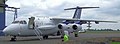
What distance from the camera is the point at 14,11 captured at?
74.7 metres

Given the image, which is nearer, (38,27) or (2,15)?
(38,27)

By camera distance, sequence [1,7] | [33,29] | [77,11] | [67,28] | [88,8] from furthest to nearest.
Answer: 1. [1,7]
2. [77,11]
3. [88,8]
4. [67,28]
5. [33,29]

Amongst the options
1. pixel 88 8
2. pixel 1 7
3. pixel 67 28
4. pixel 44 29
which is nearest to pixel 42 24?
pixel 44 29

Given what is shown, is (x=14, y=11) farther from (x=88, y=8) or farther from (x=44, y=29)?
(x=44, y=29)

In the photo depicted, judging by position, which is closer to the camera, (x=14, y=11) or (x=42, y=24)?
(x=42, y=24)

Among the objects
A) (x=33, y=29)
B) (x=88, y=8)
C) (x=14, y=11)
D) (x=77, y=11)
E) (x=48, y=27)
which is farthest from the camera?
(x=14, y=11)

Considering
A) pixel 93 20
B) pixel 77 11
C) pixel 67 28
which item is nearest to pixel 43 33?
pixel 67 28

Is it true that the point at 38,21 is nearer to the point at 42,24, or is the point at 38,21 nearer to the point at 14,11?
the point at 42,24

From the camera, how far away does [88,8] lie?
47125 millimetres

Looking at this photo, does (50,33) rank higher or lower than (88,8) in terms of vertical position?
lower

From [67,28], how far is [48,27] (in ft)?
14.7

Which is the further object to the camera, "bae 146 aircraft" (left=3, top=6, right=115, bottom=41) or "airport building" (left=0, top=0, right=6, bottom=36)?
"airport building" (left=0, top=0, right=6, bottom=36)

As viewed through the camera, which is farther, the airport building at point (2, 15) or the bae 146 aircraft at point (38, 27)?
the airport building at point (2, 15)

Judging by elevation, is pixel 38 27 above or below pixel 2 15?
below
